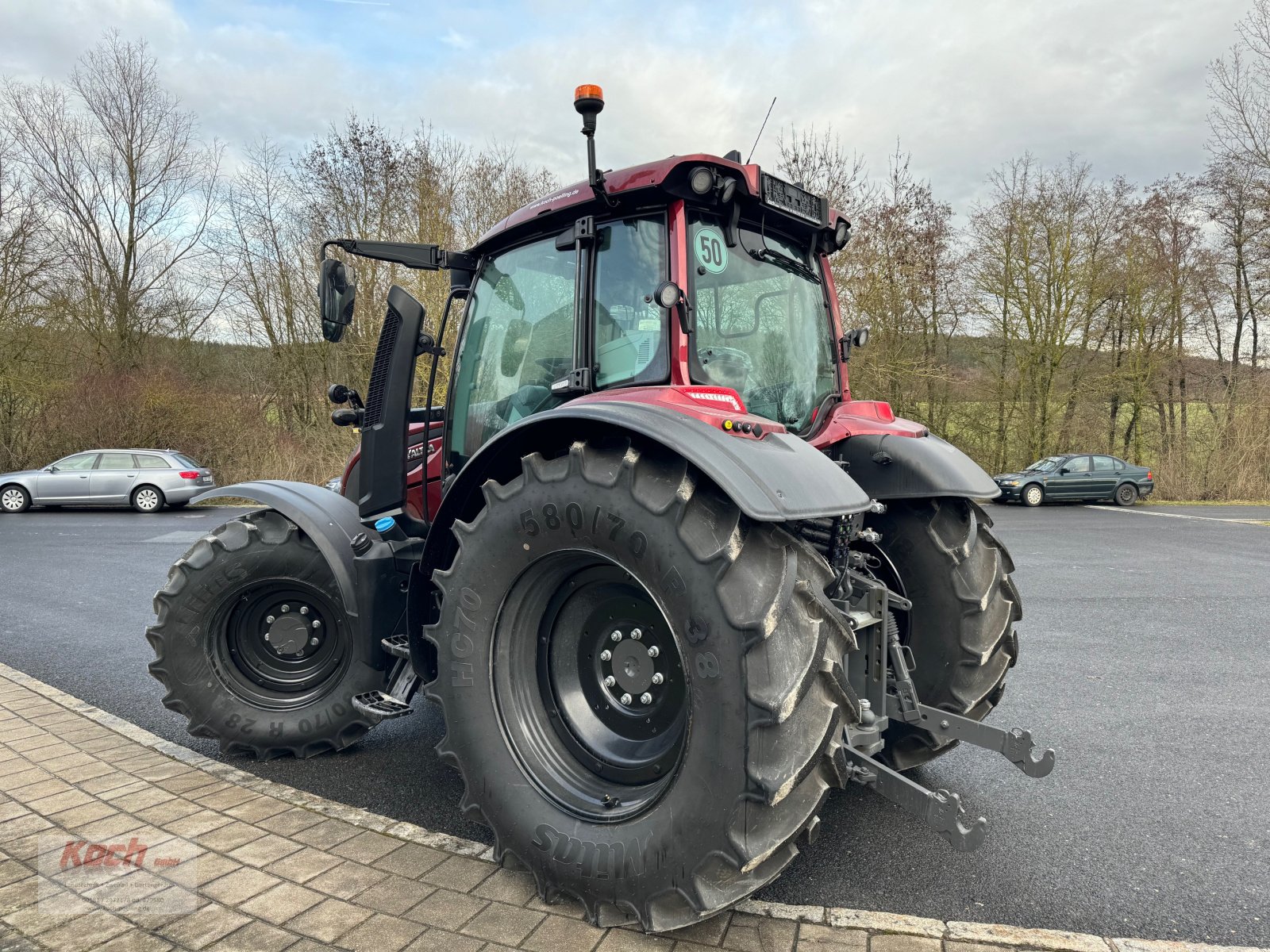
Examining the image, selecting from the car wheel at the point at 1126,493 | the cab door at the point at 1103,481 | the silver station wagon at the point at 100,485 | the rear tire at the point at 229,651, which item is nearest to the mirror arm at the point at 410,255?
the rear tire at the point at 229,651

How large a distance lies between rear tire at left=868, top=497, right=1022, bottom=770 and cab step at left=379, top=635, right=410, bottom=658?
2.03 metres

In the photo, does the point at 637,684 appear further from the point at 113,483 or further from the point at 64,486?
the point at 64,486

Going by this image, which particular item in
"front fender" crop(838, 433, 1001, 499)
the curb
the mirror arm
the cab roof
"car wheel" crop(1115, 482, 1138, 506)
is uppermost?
the cab roof

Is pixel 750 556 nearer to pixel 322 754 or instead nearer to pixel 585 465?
pixel 585 465

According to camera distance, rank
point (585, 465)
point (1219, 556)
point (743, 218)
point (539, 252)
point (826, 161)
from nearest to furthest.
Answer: point (585, 465) → point (743, 218) → point (539, 252) → point (1219, 556) → point (826, 161)

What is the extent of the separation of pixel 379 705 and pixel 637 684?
4.36ft

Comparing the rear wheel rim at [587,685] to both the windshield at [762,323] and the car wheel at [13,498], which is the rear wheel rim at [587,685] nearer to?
the windshield at [762,323]

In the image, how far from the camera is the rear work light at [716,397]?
2.51m

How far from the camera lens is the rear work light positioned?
8.24 ft

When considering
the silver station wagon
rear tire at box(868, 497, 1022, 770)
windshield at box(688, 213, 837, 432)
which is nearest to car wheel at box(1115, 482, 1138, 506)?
rear tire at box(868, 497, 1022, 770)

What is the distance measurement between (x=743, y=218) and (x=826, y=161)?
18.1m

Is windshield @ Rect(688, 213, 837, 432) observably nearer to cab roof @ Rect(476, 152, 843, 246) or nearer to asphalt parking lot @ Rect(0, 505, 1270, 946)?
cab roof @ Rect(476, 152, 843, 246)

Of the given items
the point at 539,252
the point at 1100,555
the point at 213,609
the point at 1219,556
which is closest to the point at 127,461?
the point at 213,609

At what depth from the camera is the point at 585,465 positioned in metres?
2.29
